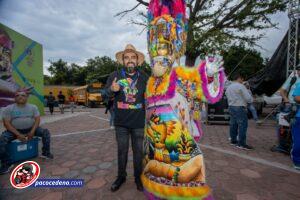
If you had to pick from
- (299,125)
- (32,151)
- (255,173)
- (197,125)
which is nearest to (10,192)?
(32,151)

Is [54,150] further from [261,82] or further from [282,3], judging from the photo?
[282,3]

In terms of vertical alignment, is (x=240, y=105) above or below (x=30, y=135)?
above

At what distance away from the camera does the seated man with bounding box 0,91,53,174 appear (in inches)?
141

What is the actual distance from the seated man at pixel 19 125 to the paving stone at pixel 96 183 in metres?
1.53

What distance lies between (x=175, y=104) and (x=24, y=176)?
2.71m

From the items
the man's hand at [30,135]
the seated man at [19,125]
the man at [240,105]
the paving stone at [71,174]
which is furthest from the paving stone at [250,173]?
the man's hand at [30,135]

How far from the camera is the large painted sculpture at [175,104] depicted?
1.79 m

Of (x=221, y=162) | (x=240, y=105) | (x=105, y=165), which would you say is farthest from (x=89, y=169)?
(x=240, y=105)

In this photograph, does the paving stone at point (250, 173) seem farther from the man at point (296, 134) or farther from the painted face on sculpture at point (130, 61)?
the painted face on sculpture at point (130, 61)

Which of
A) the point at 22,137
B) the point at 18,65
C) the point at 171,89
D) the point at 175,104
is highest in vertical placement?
the point at 18,65

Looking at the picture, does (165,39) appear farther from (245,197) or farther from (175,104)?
(245,197)

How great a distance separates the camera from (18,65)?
10148mm

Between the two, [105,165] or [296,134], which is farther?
[105,165]

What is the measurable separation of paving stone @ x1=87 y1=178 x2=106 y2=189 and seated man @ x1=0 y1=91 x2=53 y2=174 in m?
1.53
